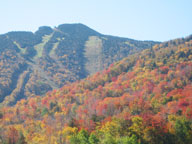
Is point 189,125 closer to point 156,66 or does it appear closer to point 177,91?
point 177,91

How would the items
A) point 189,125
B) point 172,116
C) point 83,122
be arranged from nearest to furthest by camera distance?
point 189,125 < point 172,116 < point 83,122

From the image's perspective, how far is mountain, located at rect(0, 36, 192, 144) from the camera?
71.2 m

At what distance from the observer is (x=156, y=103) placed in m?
119

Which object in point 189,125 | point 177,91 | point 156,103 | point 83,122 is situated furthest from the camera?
point 177,91

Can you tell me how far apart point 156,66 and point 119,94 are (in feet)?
155

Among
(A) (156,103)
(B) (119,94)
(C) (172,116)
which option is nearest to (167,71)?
(B) (119,94)

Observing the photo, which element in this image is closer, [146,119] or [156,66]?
[146,119]

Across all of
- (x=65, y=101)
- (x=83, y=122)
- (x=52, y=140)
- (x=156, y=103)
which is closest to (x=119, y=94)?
(x=65, y=101)

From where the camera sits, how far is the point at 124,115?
310 feet

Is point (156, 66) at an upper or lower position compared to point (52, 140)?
upper

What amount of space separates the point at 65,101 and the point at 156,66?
8396 centimetres

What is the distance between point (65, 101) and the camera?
180500mm

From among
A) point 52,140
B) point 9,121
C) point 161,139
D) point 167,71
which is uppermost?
point 167,71

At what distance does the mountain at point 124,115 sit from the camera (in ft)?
234
